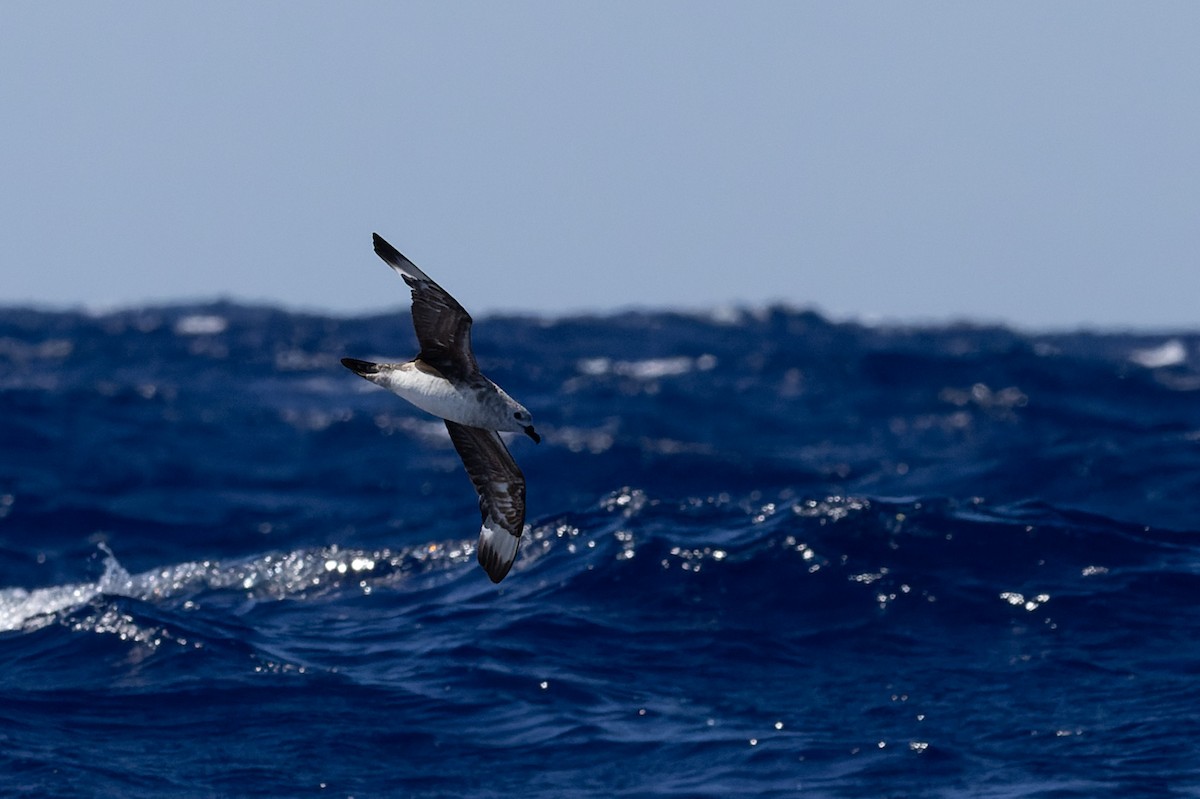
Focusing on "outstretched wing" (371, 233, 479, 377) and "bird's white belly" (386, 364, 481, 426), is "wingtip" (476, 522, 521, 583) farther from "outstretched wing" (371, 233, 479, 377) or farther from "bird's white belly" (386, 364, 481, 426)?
"outstretched wing" (371, 233, 479, 377)

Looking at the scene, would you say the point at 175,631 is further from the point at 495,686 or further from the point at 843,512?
the point at 843,512

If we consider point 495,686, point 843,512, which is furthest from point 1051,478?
point 495,686

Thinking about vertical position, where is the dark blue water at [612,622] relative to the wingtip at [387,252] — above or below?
below

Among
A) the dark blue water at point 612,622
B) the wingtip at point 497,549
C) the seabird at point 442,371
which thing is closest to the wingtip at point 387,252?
the seabird at point 442,371

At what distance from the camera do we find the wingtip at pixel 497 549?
39.1 ft

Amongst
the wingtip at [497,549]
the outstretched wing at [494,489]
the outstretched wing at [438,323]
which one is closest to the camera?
the outstretched wing at [438,323]

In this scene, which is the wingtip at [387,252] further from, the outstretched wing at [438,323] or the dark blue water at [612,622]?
the dark blue water at [612,622]

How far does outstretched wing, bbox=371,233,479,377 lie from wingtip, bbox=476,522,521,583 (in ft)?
6.68

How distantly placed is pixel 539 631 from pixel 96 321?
55651mm

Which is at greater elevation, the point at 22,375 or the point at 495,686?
the point at 22,375

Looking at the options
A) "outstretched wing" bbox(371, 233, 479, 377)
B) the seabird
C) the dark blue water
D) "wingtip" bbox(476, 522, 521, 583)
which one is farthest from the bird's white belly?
the dark blue water

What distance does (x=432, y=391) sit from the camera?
10156 mm

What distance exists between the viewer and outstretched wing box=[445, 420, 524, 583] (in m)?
11.3

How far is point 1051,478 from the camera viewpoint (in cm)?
2441
